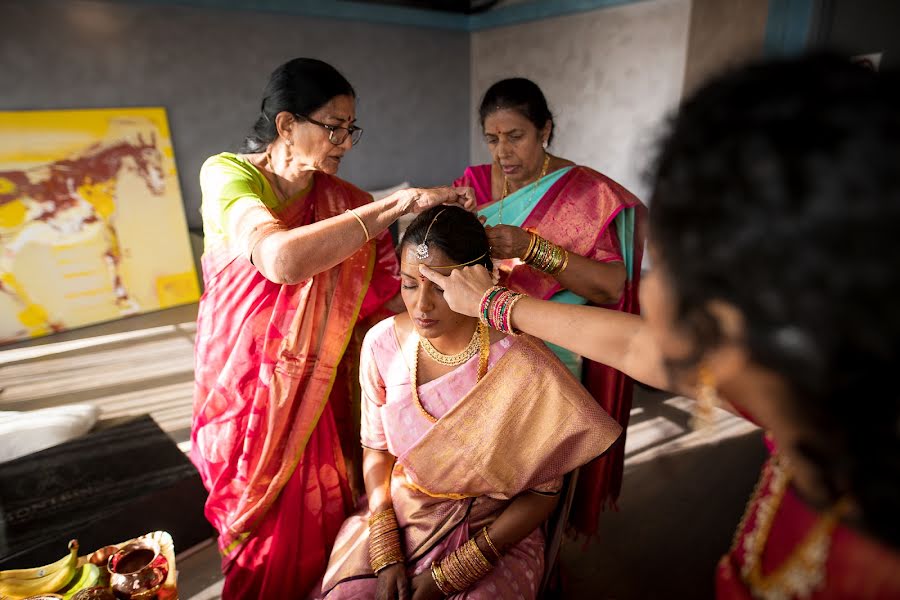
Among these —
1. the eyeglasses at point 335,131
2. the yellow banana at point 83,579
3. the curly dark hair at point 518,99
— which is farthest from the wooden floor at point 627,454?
the eyeglasses at point 335,131

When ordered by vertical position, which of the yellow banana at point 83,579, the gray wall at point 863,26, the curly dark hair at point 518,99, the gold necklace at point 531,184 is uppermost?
the gray wall at point 863,26

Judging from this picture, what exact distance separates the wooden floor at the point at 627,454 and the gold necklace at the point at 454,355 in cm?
106

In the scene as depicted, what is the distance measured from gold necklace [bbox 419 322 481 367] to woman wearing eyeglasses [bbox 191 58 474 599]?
0.35 m

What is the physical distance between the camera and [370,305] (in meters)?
1.77

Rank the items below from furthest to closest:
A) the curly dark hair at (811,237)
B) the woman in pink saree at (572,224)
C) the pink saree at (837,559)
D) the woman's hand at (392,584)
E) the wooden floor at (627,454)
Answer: the wooden floor at (627,454), the woman in pink saree at (572,224), the woman's hand at (392,584), the pink saree at (837,559), the curly dark hair at (811,237)

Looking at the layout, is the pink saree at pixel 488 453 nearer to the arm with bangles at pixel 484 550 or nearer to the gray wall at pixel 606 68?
the arm with bangles at pixel 484 550

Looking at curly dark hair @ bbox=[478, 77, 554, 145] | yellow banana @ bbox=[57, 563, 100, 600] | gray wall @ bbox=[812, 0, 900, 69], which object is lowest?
yellow banana @ bbox=[57, 563, 100, 600]

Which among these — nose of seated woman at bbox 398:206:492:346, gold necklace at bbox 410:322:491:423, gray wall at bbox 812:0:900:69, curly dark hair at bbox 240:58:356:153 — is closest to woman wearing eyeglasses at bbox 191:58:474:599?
curly dark hair at bbox 240:58:356:153

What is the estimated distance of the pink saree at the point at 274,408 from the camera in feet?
5.17

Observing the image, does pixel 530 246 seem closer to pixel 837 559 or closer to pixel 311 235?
pixel 311 235

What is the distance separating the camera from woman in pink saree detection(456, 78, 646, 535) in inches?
69.4

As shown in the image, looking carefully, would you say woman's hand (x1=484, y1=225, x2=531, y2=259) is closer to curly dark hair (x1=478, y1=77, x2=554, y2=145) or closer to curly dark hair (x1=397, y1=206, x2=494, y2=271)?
curly dark hair (x1=397, y1=206, x2=494, y2=271)

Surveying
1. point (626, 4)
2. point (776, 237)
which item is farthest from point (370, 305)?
point (626, 4)

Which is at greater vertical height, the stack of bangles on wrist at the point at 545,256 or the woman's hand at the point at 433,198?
the woman's hand at the point at 433,198
